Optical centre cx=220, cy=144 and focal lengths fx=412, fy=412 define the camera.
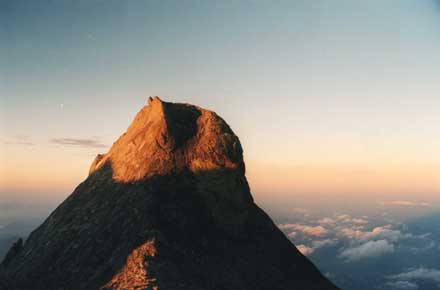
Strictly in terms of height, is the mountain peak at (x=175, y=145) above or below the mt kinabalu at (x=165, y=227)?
above

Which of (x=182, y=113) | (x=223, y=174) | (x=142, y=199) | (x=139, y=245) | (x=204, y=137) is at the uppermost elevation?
(x=182, y=113)

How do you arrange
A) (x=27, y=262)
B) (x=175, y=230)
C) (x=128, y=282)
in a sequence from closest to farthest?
(x=128, y=282) → (x=175, y=230) → (x=27, y=262)

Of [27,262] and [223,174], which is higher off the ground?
[223,174]

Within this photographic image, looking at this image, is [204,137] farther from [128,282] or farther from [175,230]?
[128,282]

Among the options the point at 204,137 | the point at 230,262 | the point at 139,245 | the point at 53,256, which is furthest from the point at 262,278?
the point at 53,256

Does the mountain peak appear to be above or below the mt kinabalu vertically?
above

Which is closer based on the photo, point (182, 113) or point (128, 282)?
point (128, 282)

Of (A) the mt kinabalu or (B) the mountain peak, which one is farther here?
(B) the mountain peak

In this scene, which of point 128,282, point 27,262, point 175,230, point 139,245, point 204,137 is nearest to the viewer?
point 128,282
